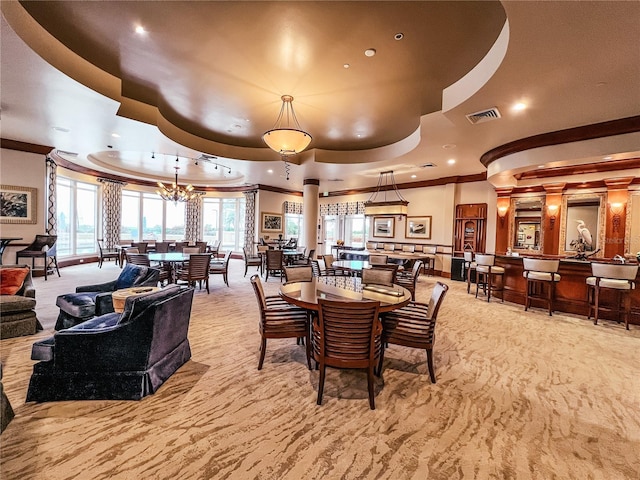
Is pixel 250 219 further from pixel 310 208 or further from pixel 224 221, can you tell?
pixel 310 208

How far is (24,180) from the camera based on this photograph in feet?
22.8

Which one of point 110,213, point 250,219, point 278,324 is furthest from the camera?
point 250,219

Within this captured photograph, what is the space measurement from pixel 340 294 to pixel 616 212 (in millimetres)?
→ 7810

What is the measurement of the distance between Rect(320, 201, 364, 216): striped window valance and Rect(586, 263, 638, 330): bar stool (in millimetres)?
7570

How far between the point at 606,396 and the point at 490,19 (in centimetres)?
379

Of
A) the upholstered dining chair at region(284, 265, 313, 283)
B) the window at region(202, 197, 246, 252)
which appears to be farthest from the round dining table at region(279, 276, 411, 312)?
the window at region(202, 197, 246, 252)

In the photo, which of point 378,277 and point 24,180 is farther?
point 24,180

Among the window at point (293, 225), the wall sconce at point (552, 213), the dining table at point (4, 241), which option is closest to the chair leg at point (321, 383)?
the dining table at point (4, 241)

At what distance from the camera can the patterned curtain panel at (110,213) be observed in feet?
35.2

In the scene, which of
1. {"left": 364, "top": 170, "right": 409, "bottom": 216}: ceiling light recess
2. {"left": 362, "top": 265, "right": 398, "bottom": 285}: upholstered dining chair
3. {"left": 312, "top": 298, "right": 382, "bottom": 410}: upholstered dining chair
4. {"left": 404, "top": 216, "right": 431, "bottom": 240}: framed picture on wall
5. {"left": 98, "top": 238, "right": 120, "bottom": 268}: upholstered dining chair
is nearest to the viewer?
{"left": 312, "top": 298, "right": 382, "bottom": 410}: upholstered dining chair

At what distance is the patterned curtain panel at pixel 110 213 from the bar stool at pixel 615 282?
13726 millimetres

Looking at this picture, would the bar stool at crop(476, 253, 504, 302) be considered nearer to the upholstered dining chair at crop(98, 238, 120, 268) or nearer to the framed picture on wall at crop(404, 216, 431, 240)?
the framed picture on wall at crop(404, 216, 431, 240)

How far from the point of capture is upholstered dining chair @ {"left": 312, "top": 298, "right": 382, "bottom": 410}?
228 cm

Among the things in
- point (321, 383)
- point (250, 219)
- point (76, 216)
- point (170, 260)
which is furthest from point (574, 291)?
point (76, 216)
